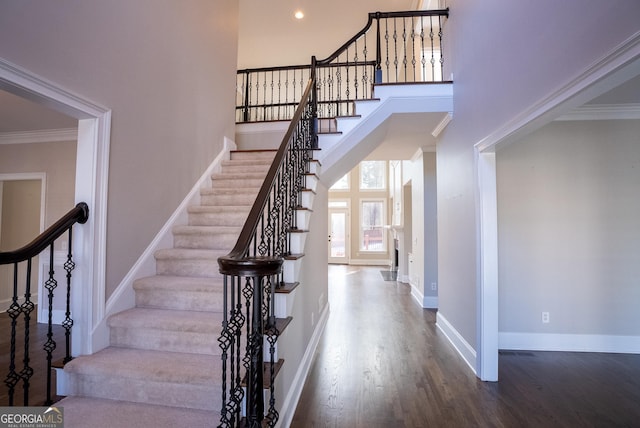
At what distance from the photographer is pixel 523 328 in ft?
11.2

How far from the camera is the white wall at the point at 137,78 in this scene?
179 centimetres

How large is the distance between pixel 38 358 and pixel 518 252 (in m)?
5.01

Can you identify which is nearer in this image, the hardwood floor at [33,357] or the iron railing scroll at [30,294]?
the iron railing scroll at [30,294]

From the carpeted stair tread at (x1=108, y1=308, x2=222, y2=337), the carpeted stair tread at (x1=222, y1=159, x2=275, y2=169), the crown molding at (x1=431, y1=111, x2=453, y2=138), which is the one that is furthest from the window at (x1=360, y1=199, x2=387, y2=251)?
the carpeted stair tread at (x1=108, y1=308, x2=222, y2=337)

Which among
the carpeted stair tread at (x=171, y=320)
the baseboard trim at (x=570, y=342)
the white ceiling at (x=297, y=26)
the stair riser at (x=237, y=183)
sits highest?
the white ceiling at (x=297, y=26)

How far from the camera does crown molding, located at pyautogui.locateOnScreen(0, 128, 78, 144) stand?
4.16m

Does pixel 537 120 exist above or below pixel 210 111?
below

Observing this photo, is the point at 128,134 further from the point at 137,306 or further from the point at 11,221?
the point at 11,221

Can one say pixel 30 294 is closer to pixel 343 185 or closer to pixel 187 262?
pixel 187 262

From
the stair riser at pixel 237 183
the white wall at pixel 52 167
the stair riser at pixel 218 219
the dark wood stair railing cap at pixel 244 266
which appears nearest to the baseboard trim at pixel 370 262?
the stair riser at pixel 237 183

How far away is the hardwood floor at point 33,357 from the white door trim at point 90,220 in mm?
475

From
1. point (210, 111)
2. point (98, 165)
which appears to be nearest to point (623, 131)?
point (210, 111)

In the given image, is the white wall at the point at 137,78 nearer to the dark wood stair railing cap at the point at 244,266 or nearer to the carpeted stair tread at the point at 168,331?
the carpeted stair tread at the point at 168,331

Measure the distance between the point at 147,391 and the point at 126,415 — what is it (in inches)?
5.4
